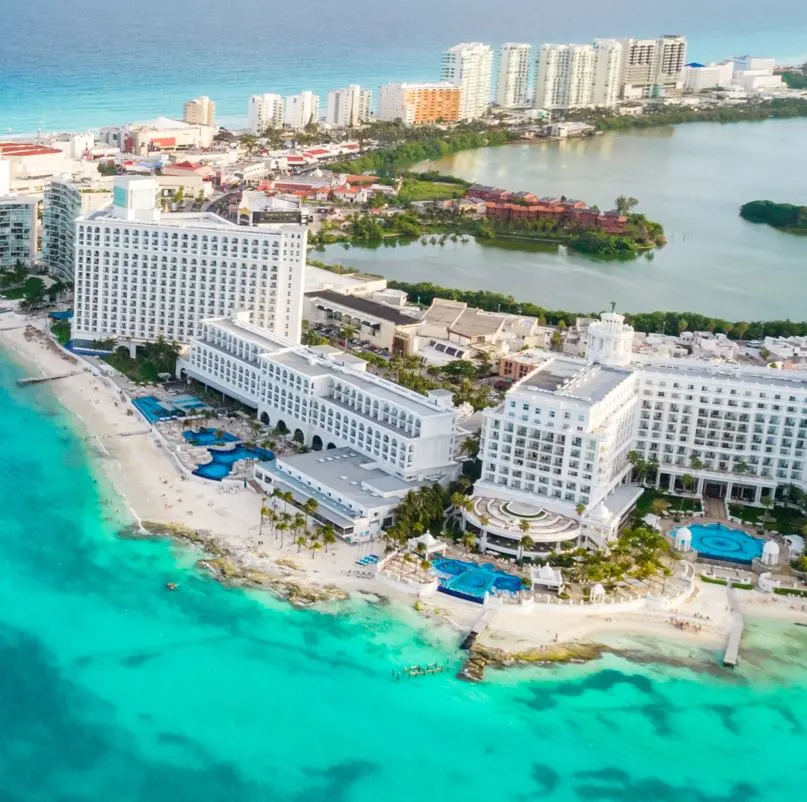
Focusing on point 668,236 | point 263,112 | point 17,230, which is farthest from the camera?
point 263,112

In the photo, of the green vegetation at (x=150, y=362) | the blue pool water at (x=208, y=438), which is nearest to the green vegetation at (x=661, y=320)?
the green vegetation at (x=150, y=362)

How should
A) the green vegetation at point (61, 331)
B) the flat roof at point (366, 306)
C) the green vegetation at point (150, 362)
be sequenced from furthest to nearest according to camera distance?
the flat roof at point (366, 306), the green vegetation at point (61, 331), the green vegetation at point (150, 362)

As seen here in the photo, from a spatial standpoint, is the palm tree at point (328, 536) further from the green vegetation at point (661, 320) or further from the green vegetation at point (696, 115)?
the green vegetation at point (696, 115)

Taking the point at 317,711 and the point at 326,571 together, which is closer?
the point at 317,711

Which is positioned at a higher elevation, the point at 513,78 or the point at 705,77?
the point at 705,77

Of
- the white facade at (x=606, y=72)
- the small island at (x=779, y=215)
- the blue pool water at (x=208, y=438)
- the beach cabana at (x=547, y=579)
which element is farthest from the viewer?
the white facade at (x=606, y=72)

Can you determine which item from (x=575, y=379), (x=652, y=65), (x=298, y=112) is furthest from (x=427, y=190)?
(x=652, y=65)

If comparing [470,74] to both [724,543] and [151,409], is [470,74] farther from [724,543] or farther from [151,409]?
[724,543]

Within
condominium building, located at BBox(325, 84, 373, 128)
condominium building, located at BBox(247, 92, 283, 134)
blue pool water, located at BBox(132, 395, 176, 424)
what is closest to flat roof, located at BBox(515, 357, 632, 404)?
blue pool water, located at BBox(132, 395, 176, 424)

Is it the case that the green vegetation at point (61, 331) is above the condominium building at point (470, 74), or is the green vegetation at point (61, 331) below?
below
